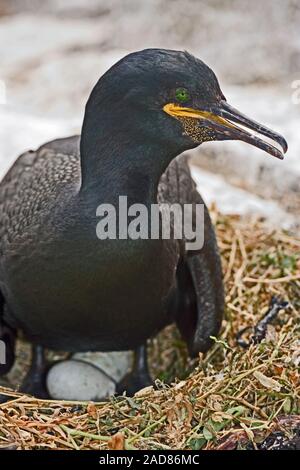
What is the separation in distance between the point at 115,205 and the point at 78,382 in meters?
0.97

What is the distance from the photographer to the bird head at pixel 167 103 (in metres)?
3.43

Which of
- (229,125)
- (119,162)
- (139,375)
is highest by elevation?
(229,125)

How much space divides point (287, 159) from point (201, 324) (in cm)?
151

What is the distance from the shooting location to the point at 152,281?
150 inches

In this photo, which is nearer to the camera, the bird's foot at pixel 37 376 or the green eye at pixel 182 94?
the green eye at pixel 182 94

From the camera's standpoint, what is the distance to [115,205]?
11.8 feet

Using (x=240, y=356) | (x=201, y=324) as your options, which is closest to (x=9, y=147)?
(x=201, y=324)

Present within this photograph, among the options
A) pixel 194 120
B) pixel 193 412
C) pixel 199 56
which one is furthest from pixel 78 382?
pixel 199 56

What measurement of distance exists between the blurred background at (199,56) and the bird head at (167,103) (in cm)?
183

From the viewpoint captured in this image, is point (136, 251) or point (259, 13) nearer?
point (136, 251)

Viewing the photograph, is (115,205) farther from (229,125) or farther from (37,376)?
(37,376)

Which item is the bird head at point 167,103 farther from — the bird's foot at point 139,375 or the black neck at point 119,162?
the bird's foot at point 139,375

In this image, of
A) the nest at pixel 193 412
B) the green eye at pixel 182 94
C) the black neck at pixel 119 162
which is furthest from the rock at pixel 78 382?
the green eye at pixel 182 94
